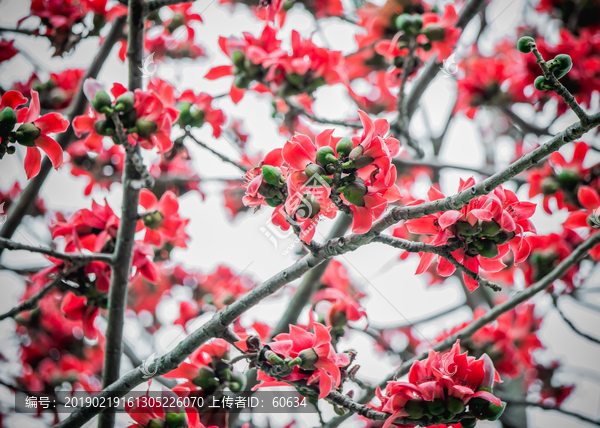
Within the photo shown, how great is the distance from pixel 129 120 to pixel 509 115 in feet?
7.22

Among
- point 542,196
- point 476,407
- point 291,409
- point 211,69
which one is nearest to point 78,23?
point 211,69

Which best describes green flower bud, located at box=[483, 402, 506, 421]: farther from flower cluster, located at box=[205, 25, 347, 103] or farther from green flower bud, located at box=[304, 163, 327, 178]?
flower cluster, located at box=[205, 25, 347, 103]

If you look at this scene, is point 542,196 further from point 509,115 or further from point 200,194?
point 200,194

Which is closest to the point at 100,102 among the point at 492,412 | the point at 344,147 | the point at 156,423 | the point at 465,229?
the point at 344,147

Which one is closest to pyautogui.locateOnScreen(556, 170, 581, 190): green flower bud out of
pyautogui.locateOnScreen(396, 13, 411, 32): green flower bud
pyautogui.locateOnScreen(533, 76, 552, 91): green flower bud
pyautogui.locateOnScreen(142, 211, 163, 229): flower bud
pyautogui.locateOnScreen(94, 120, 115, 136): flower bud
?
pyautogui.locateOnScreen(396, 13, 411, 32): green flower bud

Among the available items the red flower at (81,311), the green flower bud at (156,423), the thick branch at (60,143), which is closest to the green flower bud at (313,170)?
the green flower bud at (156,423)

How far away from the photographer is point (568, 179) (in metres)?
1.89

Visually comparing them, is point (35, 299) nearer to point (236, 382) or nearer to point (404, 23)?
point (236, 382)

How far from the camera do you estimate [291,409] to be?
1.41 metres

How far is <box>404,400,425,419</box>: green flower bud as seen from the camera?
0.93m

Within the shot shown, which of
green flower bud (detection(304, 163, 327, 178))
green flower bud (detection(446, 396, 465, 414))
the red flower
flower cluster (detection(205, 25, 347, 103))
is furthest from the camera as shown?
flower cluster (detection(205, 25, 347, 103))

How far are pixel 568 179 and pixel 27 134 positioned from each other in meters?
2.08

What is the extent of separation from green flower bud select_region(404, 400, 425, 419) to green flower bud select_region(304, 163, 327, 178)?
0.56 metres

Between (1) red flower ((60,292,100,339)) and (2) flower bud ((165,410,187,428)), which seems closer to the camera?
(2) flower bud ((165,410,187,428))
